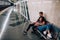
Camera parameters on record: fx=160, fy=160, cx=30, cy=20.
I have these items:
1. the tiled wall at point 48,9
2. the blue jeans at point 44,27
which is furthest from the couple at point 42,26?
the tiled wall at point 48,9

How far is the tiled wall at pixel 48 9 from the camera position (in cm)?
404

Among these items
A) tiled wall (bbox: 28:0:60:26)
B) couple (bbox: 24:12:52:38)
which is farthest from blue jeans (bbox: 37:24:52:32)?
tiled wall (bbox: 28:0:60:26)

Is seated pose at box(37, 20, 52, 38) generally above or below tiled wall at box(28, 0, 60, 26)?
below

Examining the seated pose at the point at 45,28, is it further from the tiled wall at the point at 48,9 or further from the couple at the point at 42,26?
A: the tiled wall at the point at 48,9

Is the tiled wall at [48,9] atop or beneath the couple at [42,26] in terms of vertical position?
atop

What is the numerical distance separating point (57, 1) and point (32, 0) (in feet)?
7.86

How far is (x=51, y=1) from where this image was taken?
175 inches

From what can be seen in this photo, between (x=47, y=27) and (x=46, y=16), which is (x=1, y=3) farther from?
(x=47, y=27)

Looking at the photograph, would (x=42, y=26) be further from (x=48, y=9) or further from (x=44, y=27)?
(x=48, y=9)

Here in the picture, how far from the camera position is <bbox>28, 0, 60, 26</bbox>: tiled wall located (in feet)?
13.3

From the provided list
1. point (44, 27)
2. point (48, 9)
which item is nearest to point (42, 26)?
point (44, 27)

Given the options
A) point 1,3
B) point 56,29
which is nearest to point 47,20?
point 56,29

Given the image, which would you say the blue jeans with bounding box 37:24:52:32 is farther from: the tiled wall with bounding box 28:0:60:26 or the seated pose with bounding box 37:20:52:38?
the tiled wall with bounding box 28:0:60:26

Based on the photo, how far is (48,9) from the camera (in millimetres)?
4695
